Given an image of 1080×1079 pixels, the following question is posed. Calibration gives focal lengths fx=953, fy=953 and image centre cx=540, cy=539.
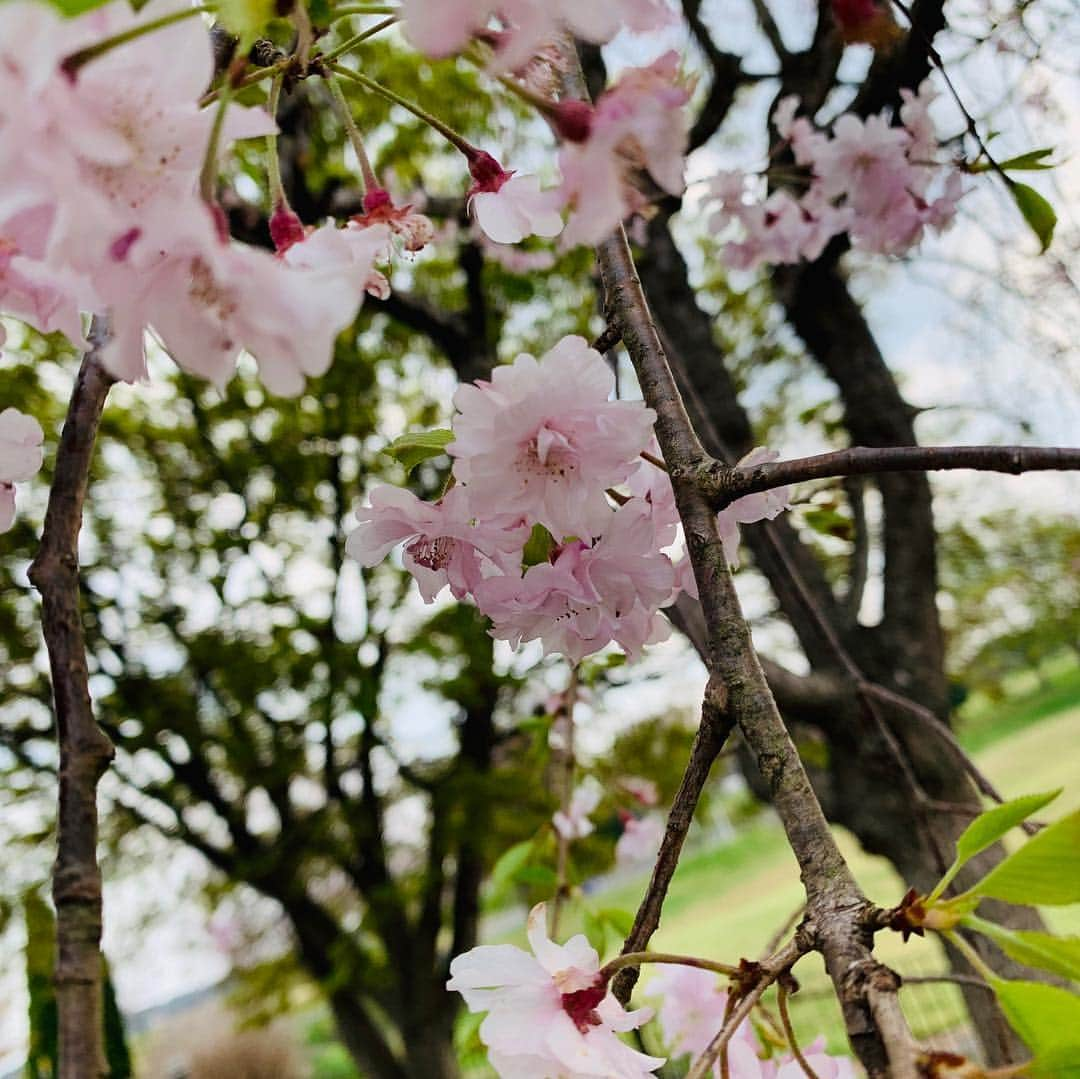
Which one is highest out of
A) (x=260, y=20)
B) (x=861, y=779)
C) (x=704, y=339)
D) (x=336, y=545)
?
(x=336, y=545)

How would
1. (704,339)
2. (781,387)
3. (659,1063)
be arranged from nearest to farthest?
1. (659,1063)
2. (704,339)
3. (781,387)

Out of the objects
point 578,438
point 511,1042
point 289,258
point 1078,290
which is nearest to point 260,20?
point 289,258

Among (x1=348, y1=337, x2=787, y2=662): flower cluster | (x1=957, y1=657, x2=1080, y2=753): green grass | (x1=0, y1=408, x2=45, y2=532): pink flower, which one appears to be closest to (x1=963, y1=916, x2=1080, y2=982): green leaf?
(x1=348, y1=337, x2=787, y2=662): flower cluster

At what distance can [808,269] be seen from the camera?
2.26 m

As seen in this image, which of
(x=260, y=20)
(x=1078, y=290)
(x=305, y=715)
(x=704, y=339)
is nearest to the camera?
(x=260, y=20)

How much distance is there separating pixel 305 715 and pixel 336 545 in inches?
32.2

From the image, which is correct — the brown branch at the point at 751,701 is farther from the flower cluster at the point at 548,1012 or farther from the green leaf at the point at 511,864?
the green leaf at the point at 511,864

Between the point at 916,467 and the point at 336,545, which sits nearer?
the point at 916,467

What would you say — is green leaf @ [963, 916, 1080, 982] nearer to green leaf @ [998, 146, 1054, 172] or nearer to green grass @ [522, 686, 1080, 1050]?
green leaf @ [998, 146, 1054, 172]

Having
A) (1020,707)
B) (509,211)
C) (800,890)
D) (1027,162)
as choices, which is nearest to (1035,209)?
(1027,162)

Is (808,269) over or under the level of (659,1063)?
over

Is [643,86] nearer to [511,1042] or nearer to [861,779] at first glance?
[511,1042]

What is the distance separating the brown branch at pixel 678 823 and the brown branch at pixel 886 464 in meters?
Result: 0.08

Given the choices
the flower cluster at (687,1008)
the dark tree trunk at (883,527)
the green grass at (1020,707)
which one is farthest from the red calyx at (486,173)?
the green grass at (1020,707)
